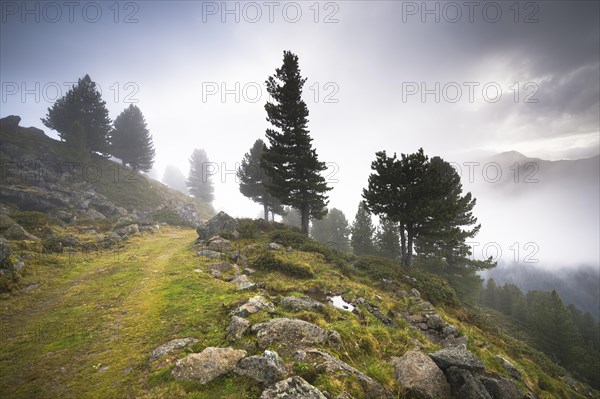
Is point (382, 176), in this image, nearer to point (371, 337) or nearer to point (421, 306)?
point (421, 306)

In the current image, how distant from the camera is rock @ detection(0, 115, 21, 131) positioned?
43.5 meters

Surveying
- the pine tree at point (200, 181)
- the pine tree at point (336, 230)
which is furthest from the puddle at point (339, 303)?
the pine tree at point (200, 181)

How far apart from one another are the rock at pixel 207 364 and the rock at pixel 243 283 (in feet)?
16.8

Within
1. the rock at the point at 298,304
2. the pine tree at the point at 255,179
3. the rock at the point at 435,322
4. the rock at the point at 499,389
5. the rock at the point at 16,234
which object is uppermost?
the pine tree at the point at 255,179

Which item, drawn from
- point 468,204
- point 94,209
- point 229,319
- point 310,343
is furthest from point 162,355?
point 94,209

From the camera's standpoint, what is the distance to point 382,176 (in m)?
21.9

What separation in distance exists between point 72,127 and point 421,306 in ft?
180

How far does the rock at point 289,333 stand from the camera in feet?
23.0

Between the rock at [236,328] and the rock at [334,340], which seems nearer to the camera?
the rock at [236,328]

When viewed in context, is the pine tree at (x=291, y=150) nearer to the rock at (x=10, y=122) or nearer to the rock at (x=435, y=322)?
the rock at (x=435, y=322)

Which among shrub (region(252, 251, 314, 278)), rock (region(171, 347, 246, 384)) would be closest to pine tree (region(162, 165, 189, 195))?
shrub (region(252, 251, 314, 278))

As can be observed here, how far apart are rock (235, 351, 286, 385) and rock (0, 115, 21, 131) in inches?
2530

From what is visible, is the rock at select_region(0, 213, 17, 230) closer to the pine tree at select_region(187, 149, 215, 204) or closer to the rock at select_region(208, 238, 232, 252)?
the rock at select_region(208, 238, 232, 252)

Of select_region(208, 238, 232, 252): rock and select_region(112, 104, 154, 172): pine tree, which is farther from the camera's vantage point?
select_region(112, 104, 154, 172): pine tree
